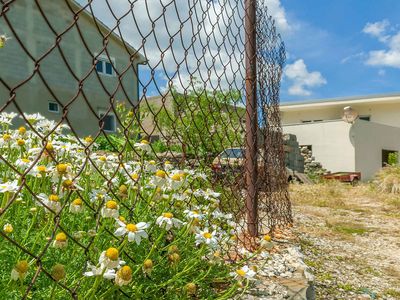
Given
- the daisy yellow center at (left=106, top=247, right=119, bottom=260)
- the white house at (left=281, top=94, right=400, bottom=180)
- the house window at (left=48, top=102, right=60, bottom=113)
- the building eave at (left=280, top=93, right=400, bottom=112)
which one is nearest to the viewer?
Answer: the daisy yellow center at (left=106, top=247, right=119, bottom=260)

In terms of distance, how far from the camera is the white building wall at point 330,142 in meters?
16.7

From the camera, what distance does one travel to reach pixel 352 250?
13.5 ft

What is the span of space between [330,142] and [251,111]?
1476 centimetres

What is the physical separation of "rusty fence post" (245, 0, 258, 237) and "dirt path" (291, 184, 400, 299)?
2.19 feet

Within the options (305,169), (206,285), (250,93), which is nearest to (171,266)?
(206,285)

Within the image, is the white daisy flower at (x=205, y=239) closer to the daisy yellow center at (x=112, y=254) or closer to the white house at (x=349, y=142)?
the daisy yellow center at (x=112, y=254)

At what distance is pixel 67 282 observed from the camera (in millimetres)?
1253

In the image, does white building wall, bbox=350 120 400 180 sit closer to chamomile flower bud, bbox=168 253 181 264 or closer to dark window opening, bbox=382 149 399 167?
dark window opening, bbox=382 149 399 167

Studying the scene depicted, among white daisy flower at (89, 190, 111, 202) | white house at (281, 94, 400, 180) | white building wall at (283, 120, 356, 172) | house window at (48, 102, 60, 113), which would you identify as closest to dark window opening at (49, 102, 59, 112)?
house window at (48, 102, 60, 113)

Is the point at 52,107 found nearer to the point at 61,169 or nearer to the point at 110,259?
the point at 61,169

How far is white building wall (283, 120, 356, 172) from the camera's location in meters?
16.7

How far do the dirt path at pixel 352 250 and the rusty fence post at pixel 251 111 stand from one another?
67cm

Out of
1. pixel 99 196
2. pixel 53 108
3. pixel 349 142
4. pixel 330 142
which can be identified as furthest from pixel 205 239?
pixel 330 142

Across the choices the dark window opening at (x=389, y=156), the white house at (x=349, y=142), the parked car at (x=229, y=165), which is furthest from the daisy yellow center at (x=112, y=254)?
the dark window opening at (x=389, y=156)
